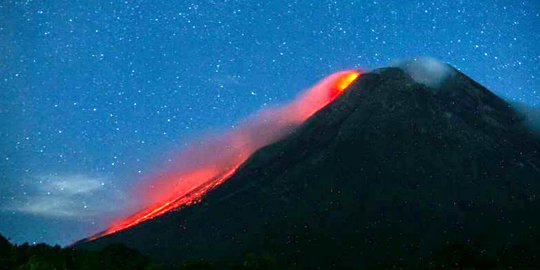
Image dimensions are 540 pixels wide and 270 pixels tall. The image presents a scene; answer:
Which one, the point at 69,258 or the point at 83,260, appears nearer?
the point at 83,260

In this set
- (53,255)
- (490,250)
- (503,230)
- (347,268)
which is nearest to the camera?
(53,255)

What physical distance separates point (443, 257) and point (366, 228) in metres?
112

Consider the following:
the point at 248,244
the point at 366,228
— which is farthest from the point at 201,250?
the point at 366,228

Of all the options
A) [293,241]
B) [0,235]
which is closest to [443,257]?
[0,235]

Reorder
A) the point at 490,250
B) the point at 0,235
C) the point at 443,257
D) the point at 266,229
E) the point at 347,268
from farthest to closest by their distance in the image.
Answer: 1. the point at 266,229
2. the point at 490,250
3. the point at 347,268
4. the point at 443,257
5. the point at 0,235

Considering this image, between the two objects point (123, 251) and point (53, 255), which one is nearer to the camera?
point (53, 255)

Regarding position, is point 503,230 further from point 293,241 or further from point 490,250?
point 293,241

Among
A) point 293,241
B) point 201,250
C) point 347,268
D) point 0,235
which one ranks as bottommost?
point 347,268

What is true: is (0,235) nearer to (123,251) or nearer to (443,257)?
(123,251)

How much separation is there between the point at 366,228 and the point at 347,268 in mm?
40068

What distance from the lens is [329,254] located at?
176375mm

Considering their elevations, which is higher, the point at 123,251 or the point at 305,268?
the point at 123,251

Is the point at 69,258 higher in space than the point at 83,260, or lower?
higher

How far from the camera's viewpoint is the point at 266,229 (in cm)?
19950
